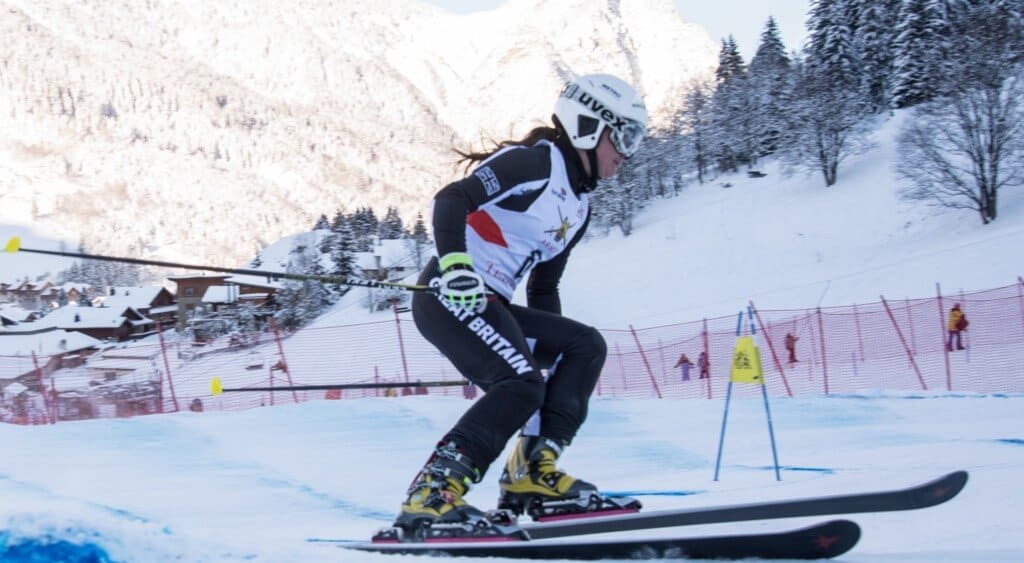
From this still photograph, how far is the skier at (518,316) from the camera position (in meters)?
2.81

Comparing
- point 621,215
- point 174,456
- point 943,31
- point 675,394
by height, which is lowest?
point 675,394

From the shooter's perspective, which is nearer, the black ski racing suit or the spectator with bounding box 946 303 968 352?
the black ski racing suit

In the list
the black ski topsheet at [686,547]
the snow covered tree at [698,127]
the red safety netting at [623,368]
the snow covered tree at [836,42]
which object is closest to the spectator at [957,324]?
the red safety netting at [623,368]

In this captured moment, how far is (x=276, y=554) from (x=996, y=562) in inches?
71.3

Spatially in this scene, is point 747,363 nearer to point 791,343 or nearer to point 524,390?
point 524,390

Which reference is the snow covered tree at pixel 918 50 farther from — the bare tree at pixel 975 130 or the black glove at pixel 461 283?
the black glove at pixel 461 283

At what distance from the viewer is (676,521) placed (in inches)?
101

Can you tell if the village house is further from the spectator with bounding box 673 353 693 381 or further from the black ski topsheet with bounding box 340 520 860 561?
the black ski topsheet with bounding box 340 520 860 561

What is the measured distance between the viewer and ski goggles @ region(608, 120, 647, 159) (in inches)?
126

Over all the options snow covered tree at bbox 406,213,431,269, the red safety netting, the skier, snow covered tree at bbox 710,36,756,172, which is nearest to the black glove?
the skier

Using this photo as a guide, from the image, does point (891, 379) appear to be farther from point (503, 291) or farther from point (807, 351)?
point (503, 291)

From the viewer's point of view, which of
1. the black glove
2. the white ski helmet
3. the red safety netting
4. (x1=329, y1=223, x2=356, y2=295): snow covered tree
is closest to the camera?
the black glove

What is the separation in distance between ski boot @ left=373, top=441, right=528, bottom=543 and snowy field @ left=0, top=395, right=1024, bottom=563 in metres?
0.35

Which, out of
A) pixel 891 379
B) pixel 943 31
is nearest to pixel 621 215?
pixel 943 31
